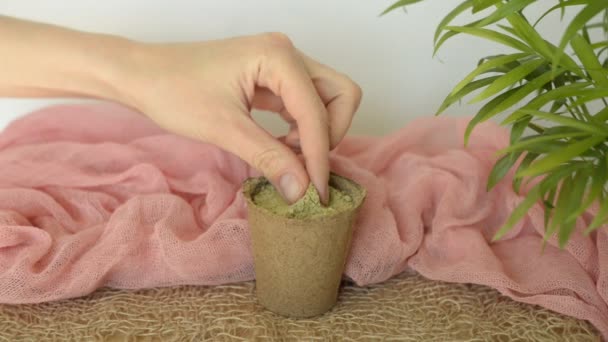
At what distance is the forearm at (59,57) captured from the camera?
81 cm

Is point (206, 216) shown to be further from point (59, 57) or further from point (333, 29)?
point (333, 29)

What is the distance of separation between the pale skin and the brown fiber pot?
0.04 m

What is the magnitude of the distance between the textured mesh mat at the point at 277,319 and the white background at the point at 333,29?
0.49 meters

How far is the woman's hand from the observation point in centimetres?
77

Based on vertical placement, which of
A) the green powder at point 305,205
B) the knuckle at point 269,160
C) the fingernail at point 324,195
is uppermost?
the knuckle at point 269,160

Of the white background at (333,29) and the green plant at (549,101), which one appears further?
the white background at (333,29)

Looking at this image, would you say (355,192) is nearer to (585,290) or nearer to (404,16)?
(585,290)

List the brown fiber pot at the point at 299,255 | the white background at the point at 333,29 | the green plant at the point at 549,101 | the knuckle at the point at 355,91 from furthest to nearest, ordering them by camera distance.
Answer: the white background at the point at 333,29 → the knuckle at the point at 355,91 → the brown fiber pot at the point at 299,255 → the green plant at the point at 549,101

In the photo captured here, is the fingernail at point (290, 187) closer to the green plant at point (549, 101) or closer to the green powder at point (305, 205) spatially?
the green powder at point (305, 205)

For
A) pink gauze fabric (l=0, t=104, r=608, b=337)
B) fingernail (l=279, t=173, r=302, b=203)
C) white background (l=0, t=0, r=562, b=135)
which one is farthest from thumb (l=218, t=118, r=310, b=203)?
white background (l=0, t=0, r=562, b=135)

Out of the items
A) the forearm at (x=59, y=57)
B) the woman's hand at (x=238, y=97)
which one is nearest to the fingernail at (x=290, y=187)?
the woman's hand at (x=238, y=97)

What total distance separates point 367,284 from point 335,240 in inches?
5.2

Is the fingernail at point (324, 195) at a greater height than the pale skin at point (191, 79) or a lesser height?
lesser

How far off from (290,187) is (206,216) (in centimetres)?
Answer: 19
